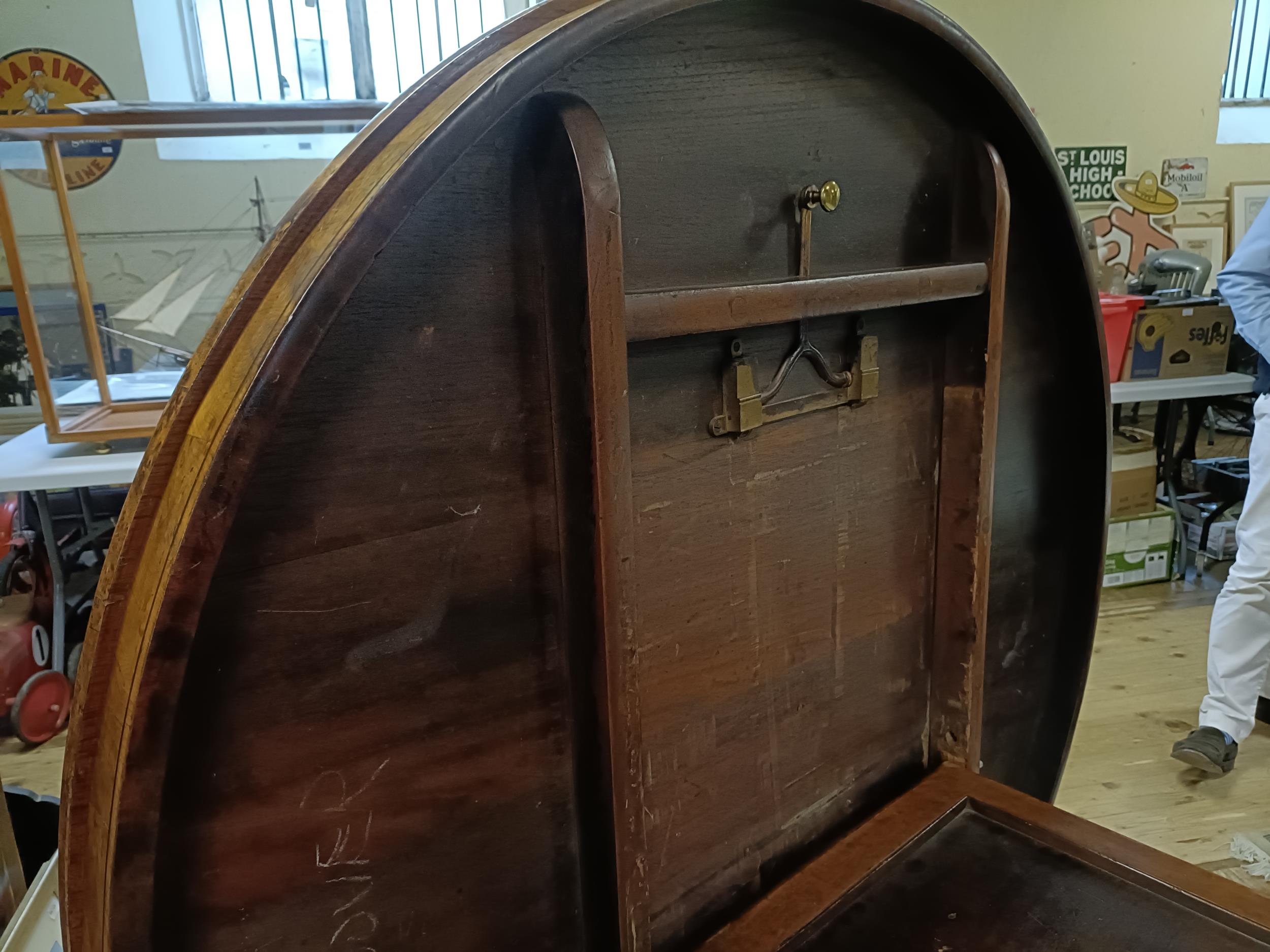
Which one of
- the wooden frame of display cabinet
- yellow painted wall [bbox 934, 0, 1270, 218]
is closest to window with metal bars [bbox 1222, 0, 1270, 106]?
yellow painted wall [bbox 934, 0, 1270, 218]

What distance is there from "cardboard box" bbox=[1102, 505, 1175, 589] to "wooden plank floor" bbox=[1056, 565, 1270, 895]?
8.8 inches

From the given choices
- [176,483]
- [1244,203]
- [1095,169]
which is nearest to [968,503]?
[176,483]

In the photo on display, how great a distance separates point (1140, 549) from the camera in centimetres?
324

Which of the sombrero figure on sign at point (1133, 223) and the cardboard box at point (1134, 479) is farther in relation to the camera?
the sombrero figure on sign at point (1133, 223)

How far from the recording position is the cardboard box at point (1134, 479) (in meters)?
3.23

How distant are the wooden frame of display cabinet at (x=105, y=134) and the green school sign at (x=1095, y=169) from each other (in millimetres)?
3707

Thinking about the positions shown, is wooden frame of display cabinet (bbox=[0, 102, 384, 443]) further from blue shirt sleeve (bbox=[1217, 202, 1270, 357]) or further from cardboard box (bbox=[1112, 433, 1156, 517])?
cardboard box (bbox=[1112, 433, 1156, 517])

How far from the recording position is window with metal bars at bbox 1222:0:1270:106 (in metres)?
5.38

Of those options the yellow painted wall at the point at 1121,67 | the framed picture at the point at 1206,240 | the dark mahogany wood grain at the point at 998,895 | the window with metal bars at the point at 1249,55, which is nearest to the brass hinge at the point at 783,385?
the dark mahogany wood grain at the point at 998,895

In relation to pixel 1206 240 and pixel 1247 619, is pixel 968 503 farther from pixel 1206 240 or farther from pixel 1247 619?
pixel 1206 240

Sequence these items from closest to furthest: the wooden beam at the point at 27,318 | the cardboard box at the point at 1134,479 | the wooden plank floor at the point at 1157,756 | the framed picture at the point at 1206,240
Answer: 1. the wooden plank floor at the point at 1157,756
2. the wooden beam at the point at 27,318
3. the cardboard box at the point at 1134,479
4. the framed picture at the point at 1206,240

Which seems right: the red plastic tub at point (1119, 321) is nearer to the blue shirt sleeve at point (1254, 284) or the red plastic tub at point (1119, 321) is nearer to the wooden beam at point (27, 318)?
the blue shirt sleeve at point (1254, 284)

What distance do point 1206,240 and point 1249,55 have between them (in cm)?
149

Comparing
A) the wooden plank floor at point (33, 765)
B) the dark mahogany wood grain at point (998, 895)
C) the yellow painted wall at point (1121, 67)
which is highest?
the yellow painted wall at point (1121, 67)
